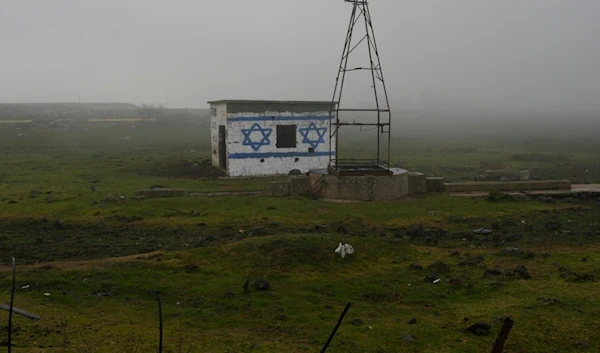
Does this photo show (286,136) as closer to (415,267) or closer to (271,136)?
(271,136)

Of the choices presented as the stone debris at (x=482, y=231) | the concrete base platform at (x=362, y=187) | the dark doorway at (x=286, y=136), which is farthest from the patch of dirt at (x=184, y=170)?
the stone debris at (x=482, y=231)

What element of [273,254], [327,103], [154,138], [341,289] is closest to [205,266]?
[273,254]

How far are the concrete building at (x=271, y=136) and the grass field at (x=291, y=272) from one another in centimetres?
610

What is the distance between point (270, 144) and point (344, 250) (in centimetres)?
1506

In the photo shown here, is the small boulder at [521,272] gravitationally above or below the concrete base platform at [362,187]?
below

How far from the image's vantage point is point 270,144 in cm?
2664

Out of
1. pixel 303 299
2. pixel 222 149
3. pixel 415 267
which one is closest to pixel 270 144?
pixel 222 149

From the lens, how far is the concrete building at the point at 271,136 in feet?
85.9

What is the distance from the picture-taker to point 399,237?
14.8 m

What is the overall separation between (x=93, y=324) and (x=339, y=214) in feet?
32.4

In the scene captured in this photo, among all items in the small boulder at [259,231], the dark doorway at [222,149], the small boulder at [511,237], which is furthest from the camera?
the dark doorway at [222,149]

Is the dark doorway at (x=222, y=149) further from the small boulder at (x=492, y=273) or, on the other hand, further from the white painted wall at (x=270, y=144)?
the small boulder at (x=492, y=273)

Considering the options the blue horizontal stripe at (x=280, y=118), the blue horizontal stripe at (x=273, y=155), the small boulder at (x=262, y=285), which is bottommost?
the small boulder at (x=262, y=285)

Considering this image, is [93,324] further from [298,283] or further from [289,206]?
[289,206]
